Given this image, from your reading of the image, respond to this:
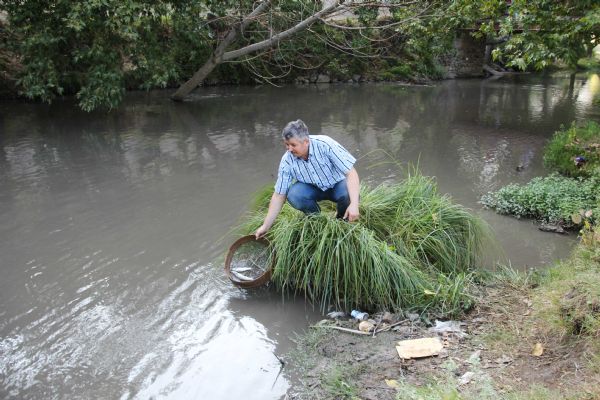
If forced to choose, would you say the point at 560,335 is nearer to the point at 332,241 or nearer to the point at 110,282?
the point at 332,241

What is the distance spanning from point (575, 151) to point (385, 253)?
12.5 ft

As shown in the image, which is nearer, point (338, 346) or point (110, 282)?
point (338, 346)

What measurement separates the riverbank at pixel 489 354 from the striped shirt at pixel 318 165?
3.37 ft

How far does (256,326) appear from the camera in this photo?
362 cm

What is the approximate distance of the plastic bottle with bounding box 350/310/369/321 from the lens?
11.5ft

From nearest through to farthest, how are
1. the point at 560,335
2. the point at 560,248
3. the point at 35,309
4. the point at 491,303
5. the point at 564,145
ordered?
the point at 560,335
the point at 491,303
the point at 35,309
the point at 560,248
the point at 564,145

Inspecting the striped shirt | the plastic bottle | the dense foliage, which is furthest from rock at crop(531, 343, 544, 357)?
the dense foliage

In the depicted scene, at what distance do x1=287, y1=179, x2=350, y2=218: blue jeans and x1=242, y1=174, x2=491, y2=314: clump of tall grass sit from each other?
10 centimetres

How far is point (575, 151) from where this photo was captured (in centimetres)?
616

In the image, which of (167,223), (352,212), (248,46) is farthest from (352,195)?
(248,46)

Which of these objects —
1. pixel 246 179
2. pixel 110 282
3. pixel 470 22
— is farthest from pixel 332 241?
pixel 470 22

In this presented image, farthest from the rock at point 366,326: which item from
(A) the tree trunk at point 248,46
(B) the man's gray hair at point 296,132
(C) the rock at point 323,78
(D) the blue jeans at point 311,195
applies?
(C) the rock at point 323,78

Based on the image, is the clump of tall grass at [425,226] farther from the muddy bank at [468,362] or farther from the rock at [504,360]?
the rock at [504,360]

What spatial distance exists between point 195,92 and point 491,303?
39.9 feet
